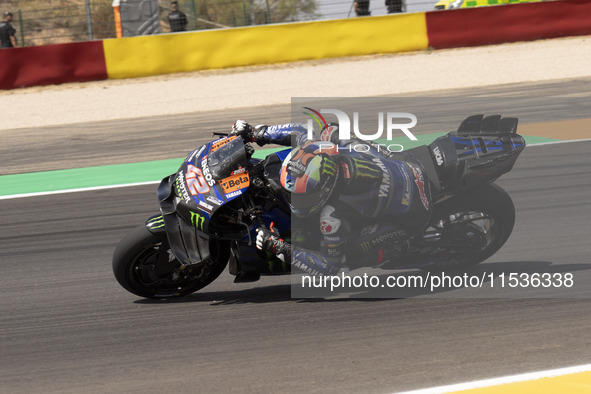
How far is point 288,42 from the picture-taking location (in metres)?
18.0

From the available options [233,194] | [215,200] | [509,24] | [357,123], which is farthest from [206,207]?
[509,24]

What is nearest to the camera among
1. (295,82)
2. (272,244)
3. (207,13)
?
(272,244)

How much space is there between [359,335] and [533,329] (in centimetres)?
102

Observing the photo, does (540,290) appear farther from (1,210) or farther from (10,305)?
(1,210)

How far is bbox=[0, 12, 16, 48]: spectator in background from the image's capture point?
17.4m

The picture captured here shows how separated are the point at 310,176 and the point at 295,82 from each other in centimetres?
1166

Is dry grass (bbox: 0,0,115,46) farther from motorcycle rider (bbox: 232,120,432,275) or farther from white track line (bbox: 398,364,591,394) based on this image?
white track line (bbox: 398,364,591,394)

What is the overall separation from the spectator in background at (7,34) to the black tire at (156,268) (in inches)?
522

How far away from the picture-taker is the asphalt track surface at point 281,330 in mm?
4434

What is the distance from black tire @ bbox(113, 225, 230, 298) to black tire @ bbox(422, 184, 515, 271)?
4.71 ft

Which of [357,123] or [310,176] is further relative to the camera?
[357,123]

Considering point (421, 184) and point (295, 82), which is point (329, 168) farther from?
point (295, 82)

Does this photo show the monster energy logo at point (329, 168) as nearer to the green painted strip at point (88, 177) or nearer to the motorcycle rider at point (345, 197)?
the motorcycle rider at point (345, 197)

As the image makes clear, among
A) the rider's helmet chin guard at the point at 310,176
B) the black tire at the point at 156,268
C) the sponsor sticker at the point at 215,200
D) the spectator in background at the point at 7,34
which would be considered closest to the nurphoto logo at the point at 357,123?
the rider's helmet chin guard at the point at 310,176
